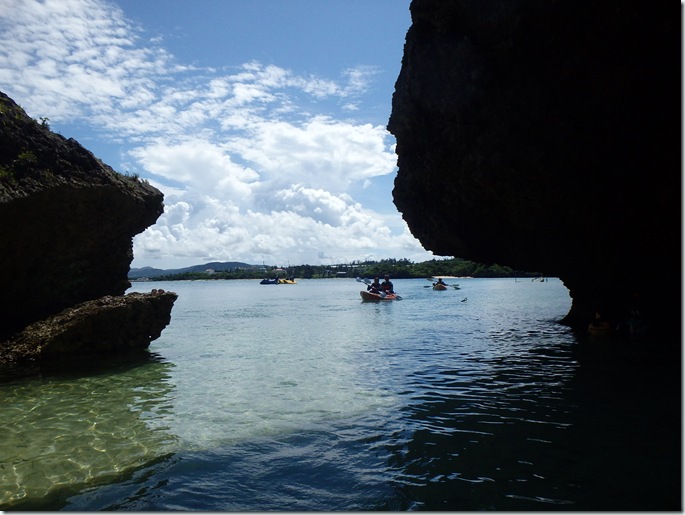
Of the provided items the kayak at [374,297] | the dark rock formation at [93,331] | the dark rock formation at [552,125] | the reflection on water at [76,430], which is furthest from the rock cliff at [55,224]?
the kayak at [374,297]

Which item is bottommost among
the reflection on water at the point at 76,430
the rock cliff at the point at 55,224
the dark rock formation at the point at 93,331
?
the reflection on water at the point at 76,430

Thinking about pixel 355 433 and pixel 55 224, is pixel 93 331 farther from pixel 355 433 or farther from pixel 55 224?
pixel 355 433

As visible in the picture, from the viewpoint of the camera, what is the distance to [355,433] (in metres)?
8.67

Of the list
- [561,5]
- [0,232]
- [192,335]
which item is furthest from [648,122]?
[192,335]

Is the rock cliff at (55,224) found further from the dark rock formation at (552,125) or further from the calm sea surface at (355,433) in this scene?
the dark rock formation at (552,125)

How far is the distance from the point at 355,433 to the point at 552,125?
7960 mm

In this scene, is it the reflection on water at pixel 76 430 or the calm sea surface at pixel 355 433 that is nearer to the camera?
the calm sea surface at pixel 355 433

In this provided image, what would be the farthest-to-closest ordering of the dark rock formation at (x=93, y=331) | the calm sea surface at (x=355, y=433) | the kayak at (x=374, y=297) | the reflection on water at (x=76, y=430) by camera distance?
the kayak at (x=374, y=297) < the dark rock formation at (x=93, y=331) < the reflection on water at (x=76, y=430) < the calm sea surface at (x=355, y=433)

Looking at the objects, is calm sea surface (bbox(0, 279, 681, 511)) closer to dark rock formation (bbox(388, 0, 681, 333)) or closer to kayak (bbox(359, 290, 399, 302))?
dark rock formation (bbox(388, 0, 681, 333))

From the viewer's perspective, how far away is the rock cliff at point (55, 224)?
1410cm

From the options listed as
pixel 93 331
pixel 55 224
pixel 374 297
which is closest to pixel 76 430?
pixel 93 331

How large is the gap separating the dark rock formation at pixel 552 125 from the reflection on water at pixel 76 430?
9844 millimetres

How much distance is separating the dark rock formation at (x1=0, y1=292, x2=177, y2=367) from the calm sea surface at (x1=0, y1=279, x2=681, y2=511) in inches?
41.6

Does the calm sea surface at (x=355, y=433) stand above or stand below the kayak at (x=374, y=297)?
below
